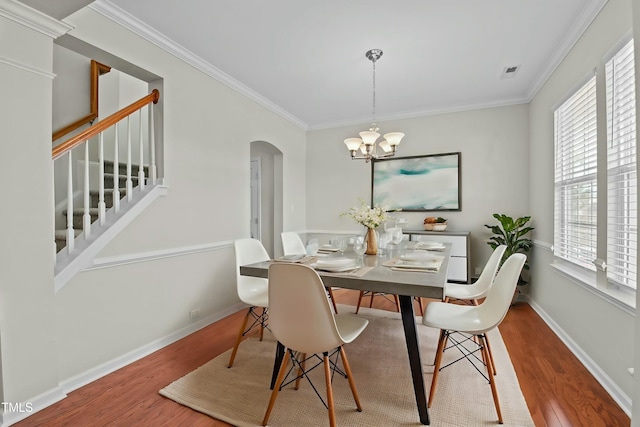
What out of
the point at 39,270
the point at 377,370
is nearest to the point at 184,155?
the point at 39,270

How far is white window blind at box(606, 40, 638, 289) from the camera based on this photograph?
1849mm

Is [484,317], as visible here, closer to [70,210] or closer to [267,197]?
[70,210]

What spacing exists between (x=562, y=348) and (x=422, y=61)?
115 inches

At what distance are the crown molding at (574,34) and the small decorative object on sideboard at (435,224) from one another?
6.58ft

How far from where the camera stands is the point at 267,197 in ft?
17.0

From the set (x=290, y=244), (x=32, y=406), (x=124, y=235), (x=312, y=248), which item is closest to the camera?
(x=32, y=406)

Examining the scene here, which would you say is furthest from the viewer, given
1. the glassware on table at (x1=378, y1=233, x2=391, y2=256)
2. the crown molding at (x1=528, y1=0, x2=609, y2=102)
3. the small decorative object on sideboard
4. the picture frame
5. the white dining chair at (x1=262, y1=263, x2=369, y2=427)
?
the picture frame

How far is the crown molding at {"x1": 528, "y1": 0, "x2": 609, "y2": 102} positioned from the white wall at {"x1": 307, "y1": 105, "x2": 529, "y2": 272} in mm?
881

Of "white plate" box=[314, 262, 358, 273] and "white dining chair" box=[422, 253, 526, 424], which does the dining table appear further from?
"white dining chair" box=[422, 253, 526, 424]

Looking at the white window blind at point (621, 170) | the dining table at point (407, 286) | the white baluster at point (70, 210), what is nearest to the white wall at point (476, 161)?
the white window blind at point (621, 170)

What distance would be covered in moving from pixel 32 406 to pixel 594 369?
361 cm

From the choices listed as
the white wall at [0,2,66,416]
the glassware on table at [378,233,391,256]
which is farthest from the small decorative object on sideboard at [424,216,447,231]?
the white wall at [0,2,66,416]

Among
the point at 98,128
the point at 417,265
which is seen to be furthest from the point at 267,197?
the point at 417,265

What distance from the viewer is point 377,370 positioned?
2.23 metres
